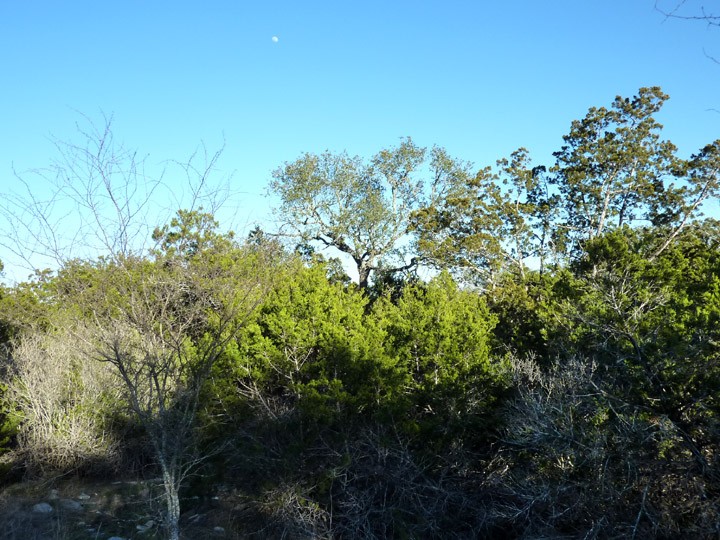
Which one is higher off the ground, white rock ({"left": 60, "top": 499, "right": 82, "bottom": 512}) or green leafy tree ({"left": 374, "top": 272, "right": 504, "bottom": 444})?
green leafy tree ({"left": 374, "top": 272, "right": 504, "bottom": 444})

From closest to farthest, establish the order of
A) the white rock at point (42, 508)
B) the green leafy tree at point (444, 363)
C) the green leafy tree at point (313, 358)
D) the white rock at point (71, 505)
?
1. the white rock at point (42, 508)
2. the white rock at point (71, 505)
3. the green leafy tree at point (313, 358)
4. the green leafy tree at point (444, 363)

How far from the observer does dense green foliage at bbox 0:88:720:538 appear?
6281mm

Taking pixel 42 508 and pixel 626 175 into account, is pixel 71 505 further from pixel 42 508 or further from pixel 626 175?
pixel 626 175

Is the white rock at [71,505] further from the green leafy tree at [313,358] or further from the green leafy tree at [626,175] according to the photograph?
the green leafy tree at [626,175]

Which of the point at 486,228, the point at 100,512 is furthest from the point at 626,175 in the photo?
the point at 100,512

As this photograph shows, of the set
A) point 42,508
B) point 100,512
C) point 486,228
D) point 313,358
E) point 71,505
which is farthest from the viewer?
point 486,228

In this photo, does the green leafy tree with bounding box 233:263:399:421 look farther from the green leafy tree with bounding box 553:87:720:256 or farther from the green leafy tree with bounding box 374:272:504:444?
the green leafy tree with bounding box 553:87:720:256

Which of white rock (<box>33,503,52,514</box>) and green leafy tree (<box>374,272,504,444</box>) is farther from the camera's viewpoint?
green leafy tree (<box>374,272,504,444</box>)

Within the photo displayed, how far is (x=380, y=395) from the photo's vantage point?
9.84 metres

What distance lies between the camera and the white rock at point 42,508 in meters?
9.15

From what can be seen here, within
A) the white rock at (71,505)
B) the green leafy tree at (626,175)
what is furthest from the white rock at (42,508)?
the green leafy tree at (626,175)

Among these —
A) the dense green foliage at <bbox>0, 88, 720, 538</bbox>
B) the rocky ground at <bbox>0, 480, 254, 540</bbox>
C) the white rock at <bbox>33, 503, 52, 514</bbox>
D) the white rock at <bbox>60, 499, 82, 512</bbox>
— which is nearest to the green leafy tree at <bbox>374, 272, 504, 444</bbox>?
the dense green foliage at <bbox>0, 88, 720, 538</bbox>

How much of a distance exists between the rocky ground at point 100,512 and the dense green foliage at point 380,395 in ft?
1.18

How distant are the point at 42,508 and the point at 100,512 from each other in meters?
0.85
